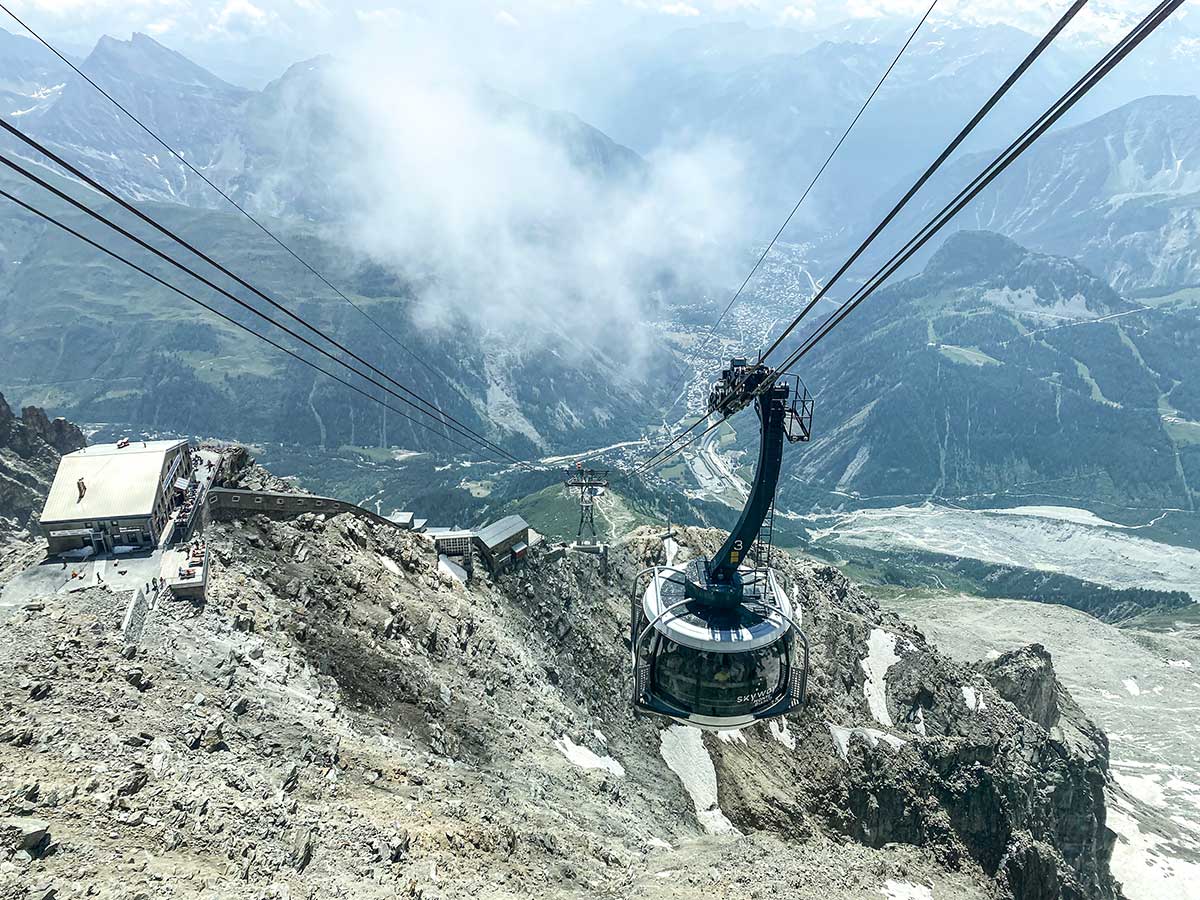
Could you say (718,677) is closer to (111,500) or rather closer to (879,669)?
(111,500)

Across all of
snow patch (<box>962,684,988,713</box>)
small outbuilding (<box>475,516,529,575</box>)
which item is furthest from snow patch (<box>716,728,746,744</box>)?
snow patch (<box>962,684,988,713</box>)

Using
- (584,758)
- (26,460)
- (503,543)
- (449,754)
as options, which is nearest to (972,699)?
(584,758)

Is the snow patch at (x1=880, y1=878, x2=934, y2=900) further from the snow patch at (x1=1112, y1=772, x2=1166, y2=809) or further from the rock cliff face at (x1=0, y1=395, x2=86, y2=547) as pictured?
the snow patch at (x1=1112, y1=772, x2=1166, y2=809)

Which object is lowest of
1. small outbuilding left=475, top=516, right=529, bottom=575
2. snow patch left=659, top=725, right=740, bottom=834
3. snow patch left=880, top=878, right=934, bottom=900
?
snow patch left=880, top=878, right=934, bottom=900

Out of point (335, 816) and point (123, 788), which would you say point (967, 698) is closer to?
point (335, 816)

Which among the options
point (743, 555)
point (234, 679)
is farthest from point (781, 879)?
point (234, 679)
